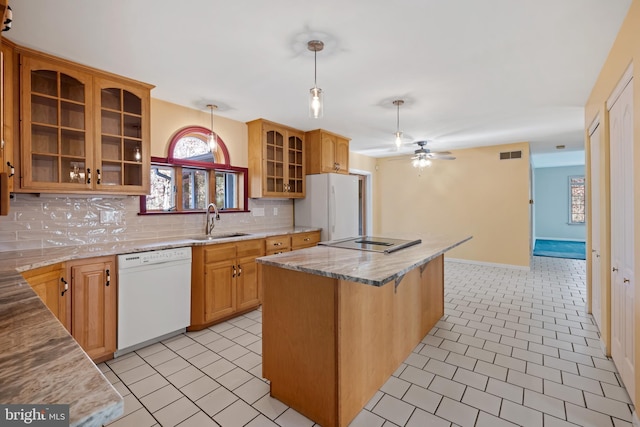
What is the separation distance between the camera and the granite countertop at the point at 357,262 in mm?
1541

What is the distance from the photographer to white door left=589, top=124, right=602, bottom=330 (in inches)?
111

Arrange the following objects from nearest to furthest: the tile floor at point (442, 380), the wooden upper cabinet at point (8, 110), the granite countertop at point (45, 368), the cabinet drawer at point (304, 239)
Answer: the granite countertop at point (45, 368)
the tile floor at point (442, 380)
the wooden upper cabinet at point (8, 110)
the cabinet drawer at point (304, 239)

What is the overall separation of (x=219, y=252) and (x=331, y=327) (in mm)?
1832

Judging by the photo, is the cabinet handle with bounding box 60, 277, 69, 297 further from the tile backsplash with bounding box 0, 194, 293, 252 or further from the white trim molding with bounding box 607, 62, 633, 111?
the white trim molding with bounding box 607, 62, 633, 111

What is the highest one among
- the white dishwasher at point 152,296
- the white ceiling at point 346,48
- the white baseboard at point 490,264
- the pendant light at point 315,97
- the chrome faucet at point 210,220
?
the white ceiling at point 346,48

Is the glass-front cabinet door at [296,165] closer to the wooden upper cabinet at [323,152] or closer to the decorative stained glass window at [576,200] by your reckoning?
the wooden upper cabinet at [323,152]

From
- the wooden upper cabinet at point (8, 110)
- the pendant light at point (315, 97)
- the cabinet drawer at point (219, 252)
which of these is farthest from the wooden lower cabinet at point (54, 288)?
the pendant light at point (315, 97)

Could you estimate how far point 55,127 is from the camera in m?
2.45

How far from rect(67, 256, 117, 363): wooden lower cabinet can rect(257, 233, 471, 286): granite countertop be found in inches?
56.1

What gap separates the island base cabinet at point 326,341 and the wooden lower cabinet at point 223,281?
4.15 feet

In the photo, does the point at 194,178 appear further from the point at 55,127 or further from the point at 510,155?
the point at 510,155

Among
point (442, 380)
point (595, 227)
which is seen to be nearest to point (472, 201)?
point (595, 227)

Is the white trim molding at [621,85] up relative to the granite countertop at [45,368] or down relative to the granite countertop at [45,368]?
up

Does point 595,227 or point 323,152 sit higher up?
point 323,152
